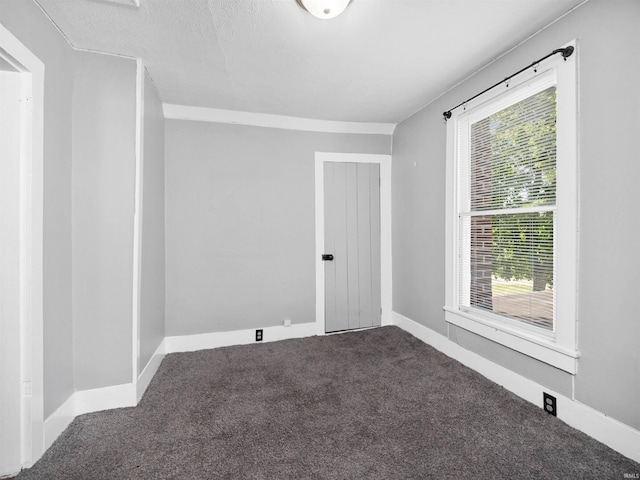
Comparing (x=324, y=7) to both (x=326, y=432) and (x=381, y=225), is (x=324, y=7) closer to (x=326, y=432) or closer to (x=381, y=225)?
(x=326, y=432)

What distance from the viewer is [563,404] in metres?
2.00

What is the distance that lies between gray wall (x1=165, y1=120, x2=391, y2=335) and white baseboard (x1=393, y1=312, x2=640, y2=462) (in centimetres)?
161

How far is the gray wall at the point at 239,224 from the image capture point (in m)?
3.35

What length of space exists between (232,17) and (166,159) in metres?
1.83

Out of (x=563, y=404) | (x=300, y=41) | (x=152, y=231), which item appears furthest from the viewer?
(x=152, y=231)

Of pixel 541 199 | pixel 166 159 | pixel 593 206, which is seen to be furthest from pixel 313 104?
pixel 593 206

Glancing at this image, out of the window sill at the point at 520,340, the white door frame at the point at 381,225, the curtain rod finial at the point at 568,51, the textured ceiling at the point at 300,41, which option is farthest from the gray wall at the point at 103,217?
the curtain rod finial at the point at 568,51

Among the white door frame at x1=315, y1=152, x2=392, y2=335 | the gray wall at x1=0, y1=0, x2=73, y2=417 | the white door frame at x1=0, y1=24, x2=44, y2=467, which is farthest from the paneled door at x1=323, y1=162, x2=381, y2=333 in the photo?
the white door frame at x1=0, y1=24, x2=44, y2=467

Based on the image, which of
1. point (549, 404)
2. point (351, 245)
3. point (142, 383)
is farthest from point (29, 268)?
point (549, 404)

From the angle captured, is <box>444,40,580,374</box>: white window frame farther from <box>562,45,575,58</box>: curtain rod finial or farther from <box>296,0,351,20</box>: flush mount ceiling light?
<box>296,0,351,20</box>: flush mount ceiling light

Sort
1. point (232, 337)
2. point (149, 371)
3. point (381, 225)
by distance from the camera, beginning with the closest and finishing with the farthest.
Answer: point (149, 371) → point (232, 337) → point (381, 225)

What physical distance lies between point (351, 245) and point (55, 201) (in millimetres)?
2814

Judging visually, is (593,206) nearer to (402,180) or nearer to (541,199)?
(541,199)

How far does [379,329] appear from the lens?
3.86 meters
